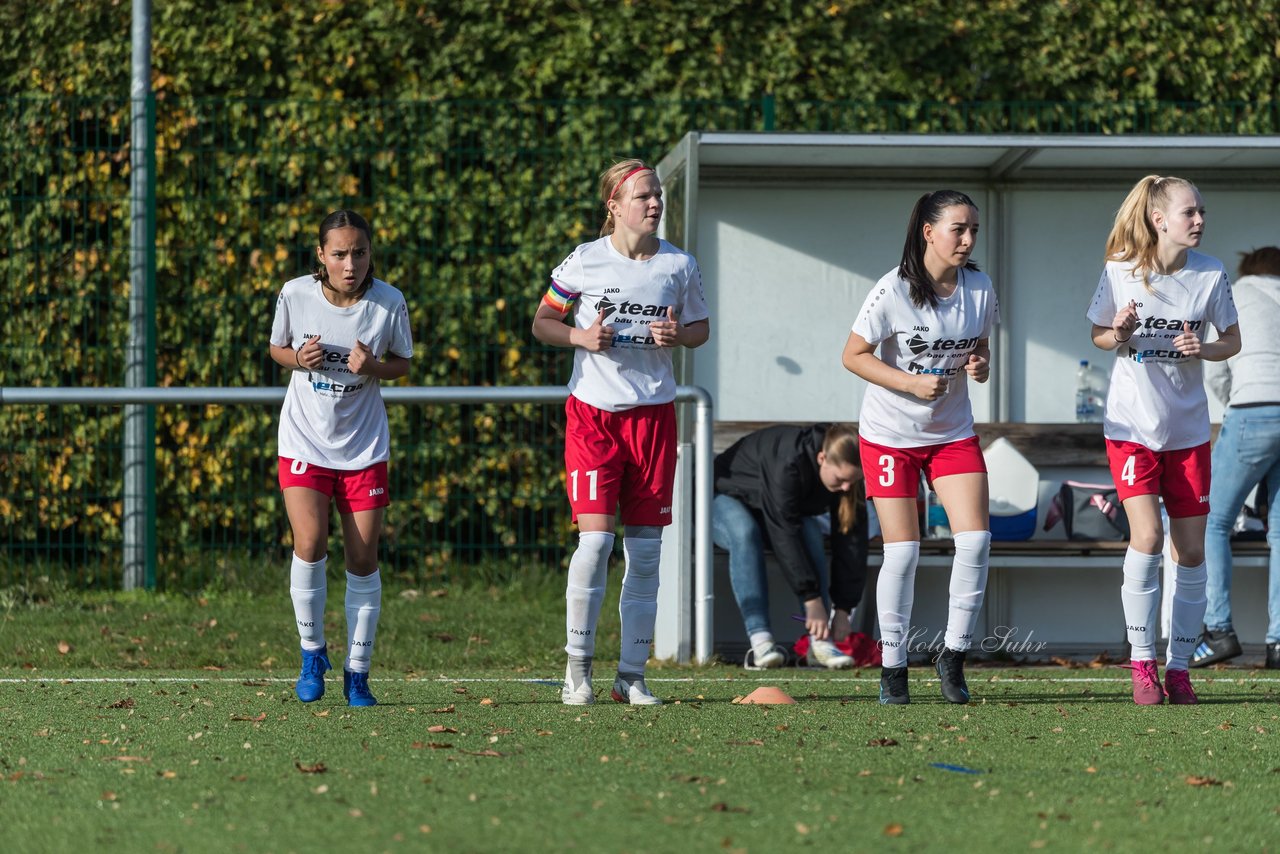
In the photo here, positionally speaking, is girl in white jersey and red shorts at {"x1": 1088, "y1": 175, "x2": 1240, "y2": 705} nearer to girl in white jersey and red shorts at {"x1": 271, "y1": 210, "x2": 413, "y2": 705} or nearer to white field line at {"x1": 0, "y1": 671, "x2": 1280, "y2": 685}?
white field line at {"x1": 0, "y1": 671, "x2": 1280, "y2": 685}

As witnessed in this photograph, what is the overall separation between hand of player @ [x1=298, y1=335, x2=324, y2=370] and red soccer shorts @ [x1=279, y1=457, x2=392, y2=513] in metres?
0.35

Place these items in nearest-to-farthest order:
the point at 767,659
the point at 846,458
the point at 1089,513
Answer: the point at 846,458
the point at 767,659
the point at 1089,513

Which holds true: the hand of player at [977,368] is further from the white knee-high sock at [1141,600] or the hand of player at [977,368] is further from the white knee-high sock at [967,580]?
the white knee-high sock at [1141,600]

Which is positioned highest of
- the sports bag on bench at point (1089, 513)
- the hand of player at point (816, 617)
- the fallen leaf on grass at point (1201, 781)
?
the sports bag on bench at point (1089, 513)

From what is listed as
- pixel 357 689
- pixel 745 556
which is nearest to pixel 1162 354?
pixel 745 556

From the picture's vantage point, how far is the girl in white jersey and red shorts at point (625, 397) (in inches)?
212

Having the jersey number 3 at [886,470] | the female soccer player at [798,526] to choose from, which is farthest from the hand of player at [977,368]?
the female soccer player at [798,526]

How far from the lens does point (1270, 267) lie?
7387mm

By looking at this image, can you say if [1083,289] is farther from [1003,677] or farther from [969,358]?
[969,358]

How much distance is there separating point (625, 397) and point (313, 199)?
13.7 feet

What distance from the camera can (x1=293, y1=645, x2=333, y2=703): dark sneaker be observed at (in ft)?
18.2

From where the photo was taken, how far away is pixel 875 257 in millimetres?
8672

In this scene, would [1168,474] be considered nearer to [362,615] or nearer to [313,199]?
[362,615]

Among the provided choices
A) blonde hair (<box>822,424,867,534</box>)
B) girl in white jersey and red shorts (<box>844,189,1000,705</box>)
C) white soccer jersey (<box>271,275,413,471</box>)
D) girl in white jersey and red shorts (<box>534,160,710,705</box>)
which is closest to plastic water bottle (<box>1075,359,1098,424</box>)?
blonde hair (<box>822,424,867,534</box>)
